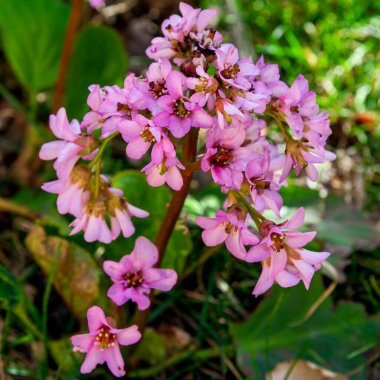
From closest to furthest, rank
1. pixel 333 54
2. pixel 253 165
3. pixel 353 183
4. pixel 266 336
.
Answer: pixel 253 165
pixel 266 336
pixel 353 183
pixel 333 54

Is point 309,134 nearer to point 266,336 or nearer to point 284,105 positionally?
point 284,105

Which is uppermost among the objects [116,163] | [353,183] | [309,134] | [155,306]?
[309,134]

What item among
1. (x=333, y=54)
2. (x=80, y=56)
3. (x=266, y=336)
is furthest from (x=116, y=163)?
(x=333, y=54)

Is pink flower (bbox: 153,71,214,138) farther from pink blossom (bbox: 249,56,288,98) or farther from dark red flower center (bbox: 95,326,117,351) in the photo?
dark red flower center (bbox: 95,326,117,351)

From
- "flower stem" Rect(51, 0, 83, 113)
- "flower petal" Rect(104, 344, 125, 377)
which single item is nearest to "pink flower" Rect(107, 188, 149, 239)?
"flower petal" Rect(104, 344, 125, 377)

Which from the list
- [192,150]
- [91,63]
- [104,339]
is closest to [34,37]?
[91,63]

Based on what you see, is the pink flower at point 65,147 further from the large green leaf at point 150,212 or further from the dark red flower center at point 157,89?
the large green leaf at point 150,212
